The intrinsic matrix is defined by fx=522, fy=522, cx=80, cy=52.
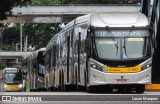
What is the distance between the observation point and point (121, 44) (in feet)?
62.2

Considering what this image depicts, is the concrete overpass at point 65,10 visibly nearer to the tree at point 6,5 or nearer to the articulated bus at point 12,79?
the tree at point 6,5

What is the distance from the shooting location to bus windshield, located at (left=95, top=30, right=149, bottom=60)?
1892 cm

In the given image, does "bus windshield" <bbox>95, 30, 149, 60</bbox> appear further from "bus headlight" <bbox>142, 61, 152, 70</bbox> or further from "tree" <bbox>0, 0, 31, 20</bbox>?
"tree" <bbox>0, 0, 31, 20</bbox>

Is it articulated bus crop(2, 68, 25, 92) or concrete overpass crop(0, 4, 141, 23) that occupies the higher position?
concrete overpass crop(0, 4, 141, 23)

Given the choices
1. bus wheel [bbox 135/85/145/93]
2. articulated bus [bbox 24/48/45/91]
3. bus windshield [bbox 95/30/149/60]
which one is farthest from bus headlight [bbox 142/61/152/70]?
articulated bus [bbox 24/48/45/91]

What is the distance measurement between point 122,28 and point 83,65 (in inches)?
86.4

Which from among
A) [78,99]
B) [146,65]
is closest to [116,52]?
[146,65]

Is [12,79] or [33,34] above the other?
[33,34]

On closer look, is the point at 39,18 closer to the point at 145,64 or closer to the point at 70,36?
the point at 70,36

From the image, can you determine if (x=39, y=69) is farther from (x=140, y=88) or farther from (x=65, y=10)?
(x=140, y=88)

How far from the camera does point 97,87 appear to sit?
19.0 meters

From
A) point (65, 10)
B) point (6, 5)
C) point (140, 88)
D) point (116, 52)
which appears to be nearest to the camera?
point (116, 52)

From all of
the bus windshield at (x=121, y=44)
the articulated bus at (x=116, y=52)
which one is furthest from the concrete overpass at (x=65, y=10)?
the bus windshield at (x=121, y=44)

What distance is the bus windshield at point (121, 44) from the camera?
1892cm
